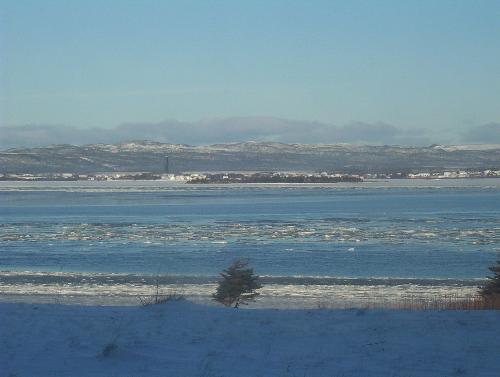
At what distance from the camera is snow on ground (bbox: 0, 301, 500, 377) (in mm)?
7020

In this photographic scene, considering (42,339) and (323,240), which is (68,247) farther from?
(42,339)

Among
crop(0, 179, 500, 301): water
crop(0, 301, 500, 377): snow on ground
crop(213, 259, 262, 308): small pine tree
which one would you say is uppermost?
crop(0, 301, 500, 377): snow on ground

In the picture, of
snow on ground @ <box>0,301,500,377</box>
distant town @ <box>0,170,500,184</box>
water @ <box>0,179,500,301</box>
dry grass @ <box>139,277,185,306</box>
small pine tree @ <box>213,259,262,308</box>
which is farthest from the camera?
distant town @ <box>0,170,500,184</box>

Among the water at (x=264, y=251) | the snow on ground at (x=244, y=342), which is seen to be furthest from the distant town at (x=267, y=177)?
the snow on ground at (x=244, y=342)

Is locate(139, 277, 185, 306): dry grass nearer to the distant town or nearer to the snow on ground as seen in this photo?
the snow on ground

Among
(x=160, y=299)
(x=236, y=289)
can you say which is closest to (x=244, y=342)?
(x=160, y=299)

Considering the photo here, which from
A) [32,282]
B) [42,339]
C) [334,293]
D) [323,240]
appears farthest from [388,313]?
[323,240]

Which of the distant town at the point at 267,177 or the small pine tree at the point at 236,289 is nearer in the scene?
the small pine tree at the point at 236,289

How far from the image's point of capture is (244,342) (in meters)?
7.83

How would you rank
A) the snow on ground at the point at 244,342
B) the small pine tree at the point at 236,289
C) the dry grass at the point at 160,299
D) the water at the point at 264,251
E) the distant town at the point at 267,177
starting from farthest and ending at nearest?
the distant town at the point at 267,177 → the water at the point at 264,251 → the small pine tree at the point at 236,289 → the dry grass at the point at 160,299 → the snow on ground at the point at 244,342

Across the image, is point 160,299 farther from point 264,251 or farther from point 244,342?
point 264,251

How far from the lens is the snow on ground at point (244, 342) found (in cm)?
702

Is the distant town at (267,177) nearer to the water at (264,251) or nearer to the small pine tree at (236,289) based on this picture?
the water at (264,251)

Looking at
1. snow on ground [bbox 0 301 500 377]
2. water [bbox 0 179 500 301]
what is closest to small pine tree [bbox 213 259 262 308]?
water [bbox 0 179 500 301]
